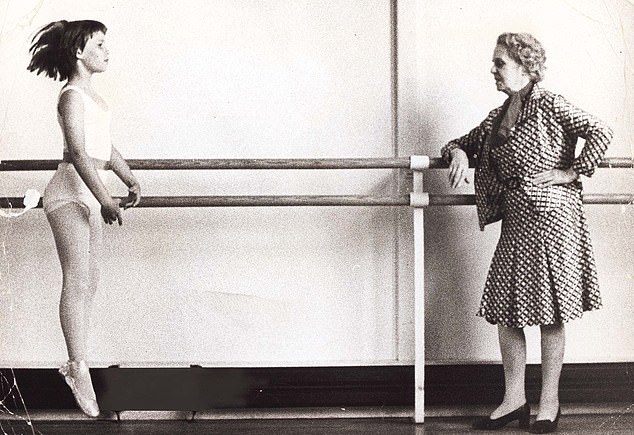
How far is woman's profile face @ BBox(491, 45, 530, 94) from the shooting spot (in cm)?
193

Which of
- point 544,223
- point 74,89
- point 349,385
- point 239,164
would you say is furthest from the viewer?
point 349,385

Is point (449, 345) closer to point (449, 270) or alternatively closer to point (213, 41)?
point (449, 270)

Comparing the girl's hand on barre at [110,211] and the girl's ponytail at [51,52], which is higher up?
the girl's ponytail at [51,52]

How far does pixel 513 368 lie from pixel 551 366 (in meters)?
0.09

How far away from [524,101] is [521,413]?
689 mm

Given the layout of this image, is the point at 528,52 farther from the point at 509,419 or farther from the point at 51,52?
the point at 51,52

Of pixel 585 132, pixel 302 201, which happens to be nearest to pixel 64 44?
pixel 302 201

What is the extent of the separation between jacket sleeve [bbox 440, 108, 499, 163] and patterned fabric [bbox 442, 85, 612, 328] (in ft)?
0.22

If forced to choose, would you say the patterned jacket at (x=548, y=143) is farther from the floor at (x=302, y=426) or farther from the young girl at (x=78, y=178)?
the young girl at (x=78, y=178)

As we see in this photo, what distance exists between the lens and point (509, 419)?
1968 mm

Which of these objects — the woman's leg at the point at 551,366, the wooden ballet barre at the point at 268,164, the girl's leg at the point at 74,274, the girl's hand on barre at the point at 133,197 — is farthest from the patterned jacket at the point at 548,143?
the girl's leg at the point at 74,274

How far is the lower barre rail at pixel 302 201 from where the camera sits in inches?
79.1

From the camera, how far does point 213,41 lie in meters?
2.15

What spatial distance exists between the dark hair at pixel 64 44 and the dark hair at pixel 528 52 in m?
0.87
